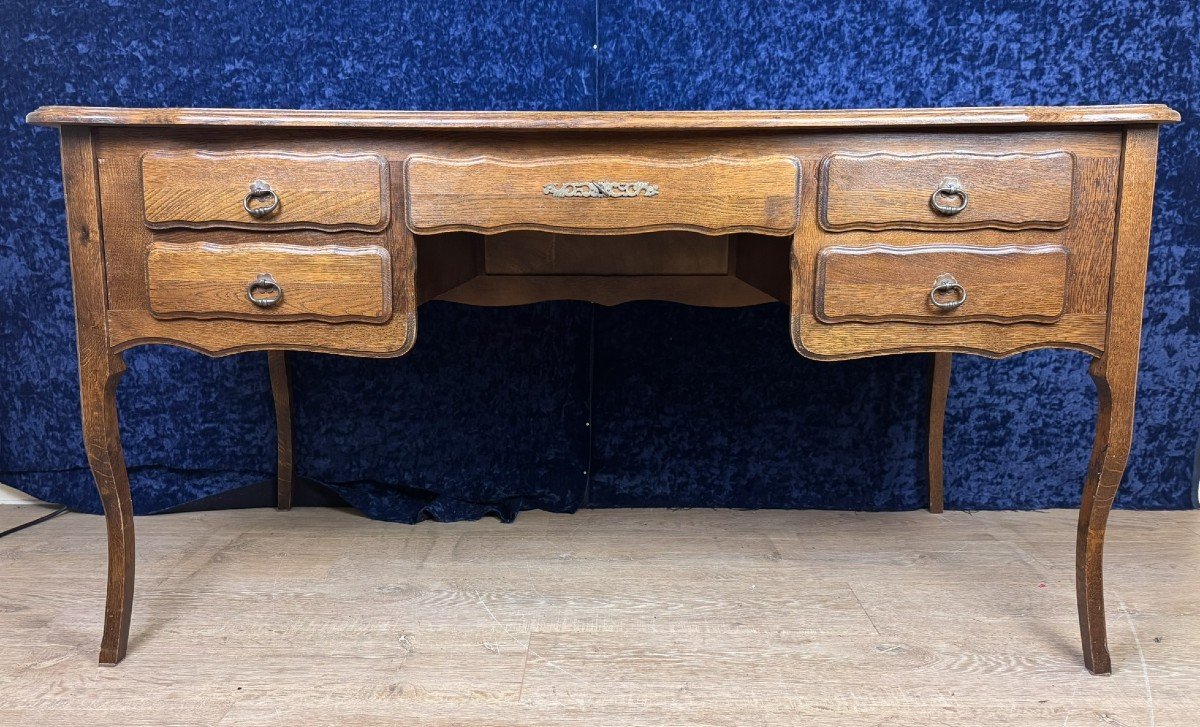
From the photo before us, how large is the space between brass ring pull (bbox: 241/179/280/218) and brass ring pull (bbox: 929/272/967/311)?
3.55 feet

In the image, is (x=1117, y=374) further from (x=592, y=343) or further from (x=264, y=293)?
(x=264, y=293)

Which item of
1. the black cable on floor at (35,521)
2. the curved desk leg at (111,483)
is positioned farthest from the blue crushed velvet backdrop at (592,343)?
the curved desk leg at (111,483)

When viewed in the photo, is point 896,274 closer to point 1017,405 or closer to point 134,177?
point 1017,405

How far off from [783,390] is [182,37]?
1761 mm

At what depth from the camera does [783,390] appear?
218cm

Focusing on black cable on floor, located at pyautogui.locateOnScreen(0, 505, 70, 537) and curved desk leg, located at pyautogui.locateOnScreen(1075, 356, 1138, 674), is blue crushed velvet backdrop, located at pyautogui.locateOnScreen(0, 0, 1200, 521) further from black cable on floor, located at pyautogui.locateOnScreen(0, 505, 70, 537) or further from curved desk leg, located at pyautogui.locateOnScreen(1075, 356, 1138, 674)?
curved desk leg, located at pyautogui.locateOnScreen(1075, 356, 1138, 674)

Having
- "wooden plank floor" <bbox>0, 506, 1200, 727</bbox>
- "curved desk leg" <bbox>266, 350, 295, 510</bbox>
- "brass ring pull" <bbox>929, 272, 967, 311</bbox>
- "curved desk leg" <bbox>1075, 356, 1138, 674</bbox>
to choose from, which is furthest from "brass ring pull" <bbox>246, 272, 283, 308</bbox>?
"curved desk leg" <bbox>1075, 356, 1138, 674</bbox>

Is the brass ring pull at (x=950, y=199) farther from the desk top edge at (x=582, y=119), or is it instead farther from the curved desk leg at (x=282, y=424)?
the curved desk leg at (x=282, y=424)

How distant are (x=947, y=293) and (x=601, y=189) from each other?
594mm

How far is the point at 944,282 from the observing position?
4.37 feet

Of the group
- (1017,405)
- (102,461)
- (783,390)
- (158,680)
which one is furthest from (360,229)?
(1017,405)

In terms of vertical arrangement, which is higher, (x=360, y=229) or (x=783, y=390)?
(x=360, y=229)

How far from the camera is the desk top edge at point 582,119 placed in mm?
1284

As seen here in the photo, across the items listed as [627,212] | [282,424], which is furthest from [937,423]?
[282,424]
